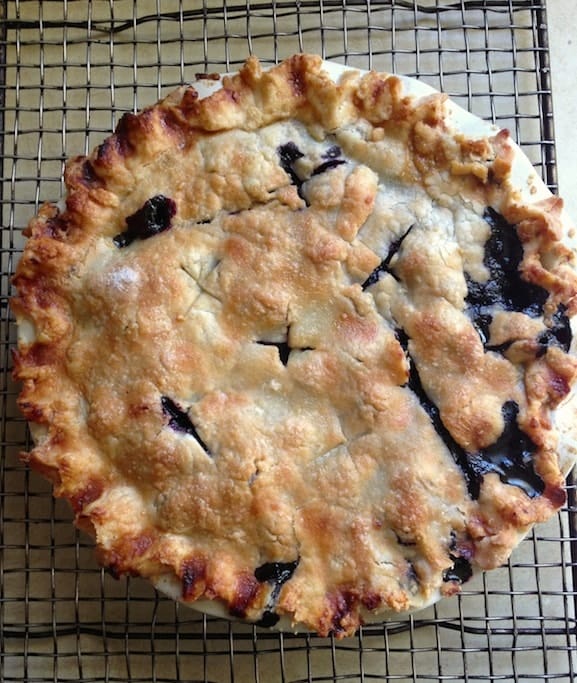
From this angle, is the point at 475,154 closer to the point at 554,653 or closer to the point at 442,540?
the point at 442,540

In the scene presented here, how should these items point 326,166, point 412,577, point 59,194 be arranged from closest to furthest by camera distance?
point 412,577, point 326,166, point 59,194

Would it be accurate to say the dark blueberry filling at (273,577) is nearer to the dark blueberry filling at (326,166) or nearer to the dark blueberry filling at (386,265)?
the dark blueberry filling at (386,265)

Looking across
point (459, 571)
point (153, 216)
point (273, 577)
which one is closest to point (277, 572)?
point (273, 577)

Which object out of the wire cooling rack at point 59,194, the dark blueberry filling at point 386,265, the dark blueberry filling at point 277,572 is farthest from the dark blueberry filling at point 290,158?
the dark blueberry filling at point 277,572

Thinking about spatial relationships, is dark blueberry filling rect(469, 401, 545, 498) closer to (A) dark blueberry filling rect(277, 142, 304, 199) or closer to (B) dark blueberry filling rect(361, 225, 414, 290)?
(B) dark blueberry filling rect(361, 225, 414, 290)

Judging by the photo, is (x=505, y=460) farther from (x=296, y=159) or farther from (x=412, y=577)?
(x=296, y=159)

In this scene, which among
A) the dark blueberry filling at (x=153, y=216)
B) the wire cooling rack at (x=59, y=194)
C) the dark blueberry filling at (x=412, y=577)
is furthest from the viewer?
the wire cooling rack at (x=59, y=194)

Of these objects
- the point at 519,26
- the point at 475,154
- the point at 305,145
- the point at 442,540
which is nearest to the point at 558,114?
the point at 519,26
